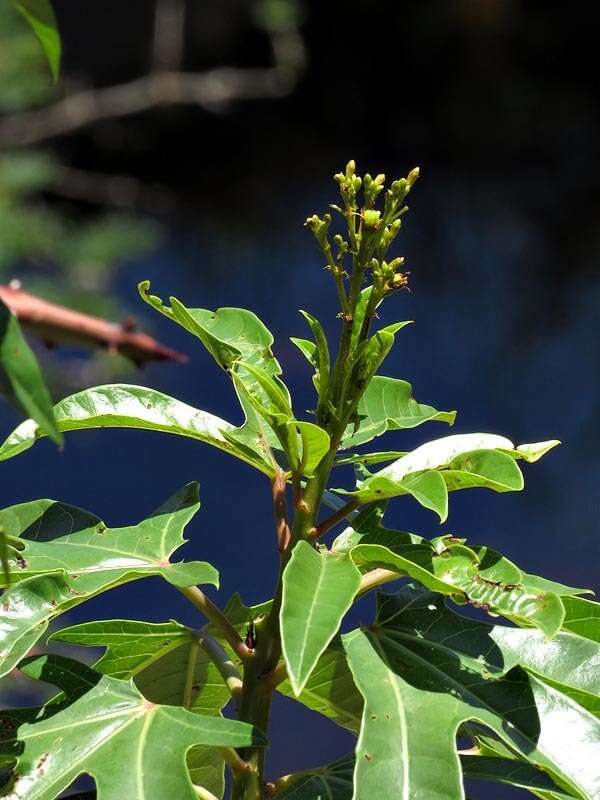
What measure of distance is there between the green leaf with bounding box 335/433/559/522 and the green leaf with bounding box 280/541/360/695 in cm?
4

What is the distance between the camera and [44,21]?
41 centimetres

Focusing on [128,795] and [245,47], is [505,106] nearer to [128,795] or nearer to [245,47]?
[245,47]

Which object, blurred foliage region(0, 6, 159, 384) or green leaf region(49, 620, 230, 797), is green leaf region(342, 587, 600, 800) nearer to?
green leaf region(49, 620, 230, 797)

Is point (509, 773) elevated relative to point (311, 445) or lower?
lower

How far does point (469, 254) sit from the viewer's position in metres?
6.35

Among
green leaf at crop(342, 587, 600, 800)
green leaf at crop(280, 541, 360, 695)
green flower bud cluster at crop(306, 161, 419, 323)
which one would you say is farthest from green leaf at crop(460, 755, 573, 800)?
green flower bud cluster at crop(306, 161, 419, 323)

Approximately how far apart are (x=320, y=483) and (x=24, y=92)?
69.7 inches

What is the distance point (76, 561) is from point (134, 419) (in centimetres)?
8

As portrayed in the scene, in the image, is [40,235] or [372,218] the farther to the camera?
[40,235]

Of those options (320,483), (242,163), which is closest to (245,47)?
(242,163)

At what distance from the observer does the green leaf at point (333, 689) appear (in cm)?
58

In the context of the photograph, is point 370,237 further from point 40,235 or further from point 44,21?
point 40,235

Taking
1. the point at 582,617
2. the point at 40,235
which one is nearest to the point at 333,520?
the point at 582,617

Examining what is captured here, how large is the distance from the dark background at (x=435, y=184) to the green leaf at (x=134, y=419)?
176 inches
